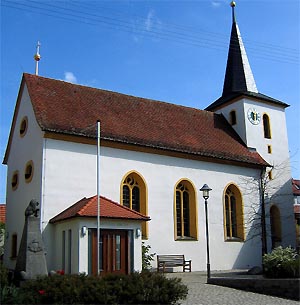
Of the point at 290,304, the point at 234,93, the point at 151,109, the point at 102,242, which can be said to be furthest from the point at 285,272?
the point at 234,93

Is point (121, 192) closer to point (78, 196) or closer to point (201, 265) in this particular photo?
point (78, 196)

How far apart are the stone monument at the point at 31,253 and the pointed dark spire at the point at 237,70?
20768 mm

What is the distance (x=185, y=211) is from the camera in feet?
84.6

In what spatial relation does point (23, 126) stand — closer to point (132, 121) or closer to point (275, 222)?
point (132, 121)

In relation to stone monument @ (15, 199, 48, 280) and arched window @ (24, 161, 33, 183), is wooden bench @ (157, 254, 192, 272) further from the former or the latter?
stone monument @ (15, 199, 48, 280)

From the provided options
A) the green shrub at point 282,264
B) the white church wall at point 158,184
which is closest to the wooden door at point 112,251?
the white church wall at point 158,184

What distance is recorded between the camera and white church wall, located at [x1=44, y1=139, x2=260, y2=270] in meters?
21.3

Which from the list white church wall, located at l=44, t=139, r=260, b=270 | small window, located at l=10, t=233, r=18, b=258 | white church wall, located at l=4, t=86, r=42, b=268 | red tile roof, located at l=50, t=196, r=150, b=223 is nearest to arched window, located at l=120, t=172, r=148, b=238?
white church wall, located at l=44, t=139, r=260, b=270

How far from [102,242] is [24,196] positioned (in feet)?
20.0

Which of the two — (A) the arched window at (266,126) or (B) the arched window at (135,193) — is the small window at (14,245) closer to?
(B) the arched window at (135,193)

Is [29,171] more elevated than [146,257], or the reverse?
[29,171]

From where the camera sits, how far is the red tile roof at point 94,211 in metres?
18.9

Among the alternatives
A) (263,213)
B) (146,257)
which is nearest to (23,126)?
(146,257)

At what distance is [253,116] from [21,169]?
54.4 feet
